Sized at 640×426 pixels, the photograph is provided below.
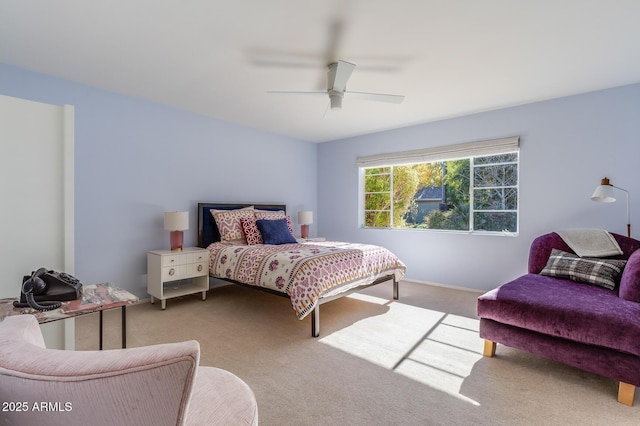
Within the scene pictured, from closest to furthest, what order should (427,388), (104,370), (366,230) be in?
(104,370), (427,388), (366,230)

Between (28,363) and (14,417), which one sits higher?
(28,363)

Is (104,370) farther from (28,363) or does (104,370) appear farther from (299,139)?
(299,139)

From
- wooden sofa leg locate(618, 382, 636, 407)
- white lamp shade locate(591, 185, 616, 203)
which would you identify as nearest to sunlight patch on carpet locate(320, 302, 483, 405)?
wooden sofa leg locate(618, 382, 636, 407)

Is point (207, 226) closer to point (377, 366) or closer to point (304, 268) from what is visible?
point (304, 268)

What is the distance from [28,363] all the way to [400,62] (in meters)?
3.11

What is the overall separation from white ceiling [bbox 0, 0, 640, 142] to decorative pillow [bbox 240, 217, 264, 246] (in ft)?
5.46

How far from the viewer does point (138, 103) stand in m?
3.84

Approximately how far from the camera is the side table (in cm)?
150

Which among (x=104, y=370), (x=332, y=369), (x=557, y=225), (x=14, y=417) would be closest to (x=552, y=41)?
(x=557, y=225)

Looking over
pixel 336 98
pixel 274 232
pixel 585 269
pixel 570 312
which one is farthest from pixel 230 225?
pixel 585 269

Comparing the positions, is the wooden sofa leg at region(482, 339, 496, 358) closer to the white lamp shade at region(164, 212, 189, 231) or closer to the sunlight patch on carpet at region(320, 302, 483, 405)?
the sunlight patch on carpet at region(320, 302, 483, 405)

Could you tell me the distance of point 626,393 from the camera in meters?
1.86

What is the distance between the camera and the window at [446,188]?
421 centimetres

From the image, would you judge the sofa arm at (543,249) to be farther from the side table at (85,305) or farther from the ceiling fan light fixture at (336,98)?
the side table at (85,305)
